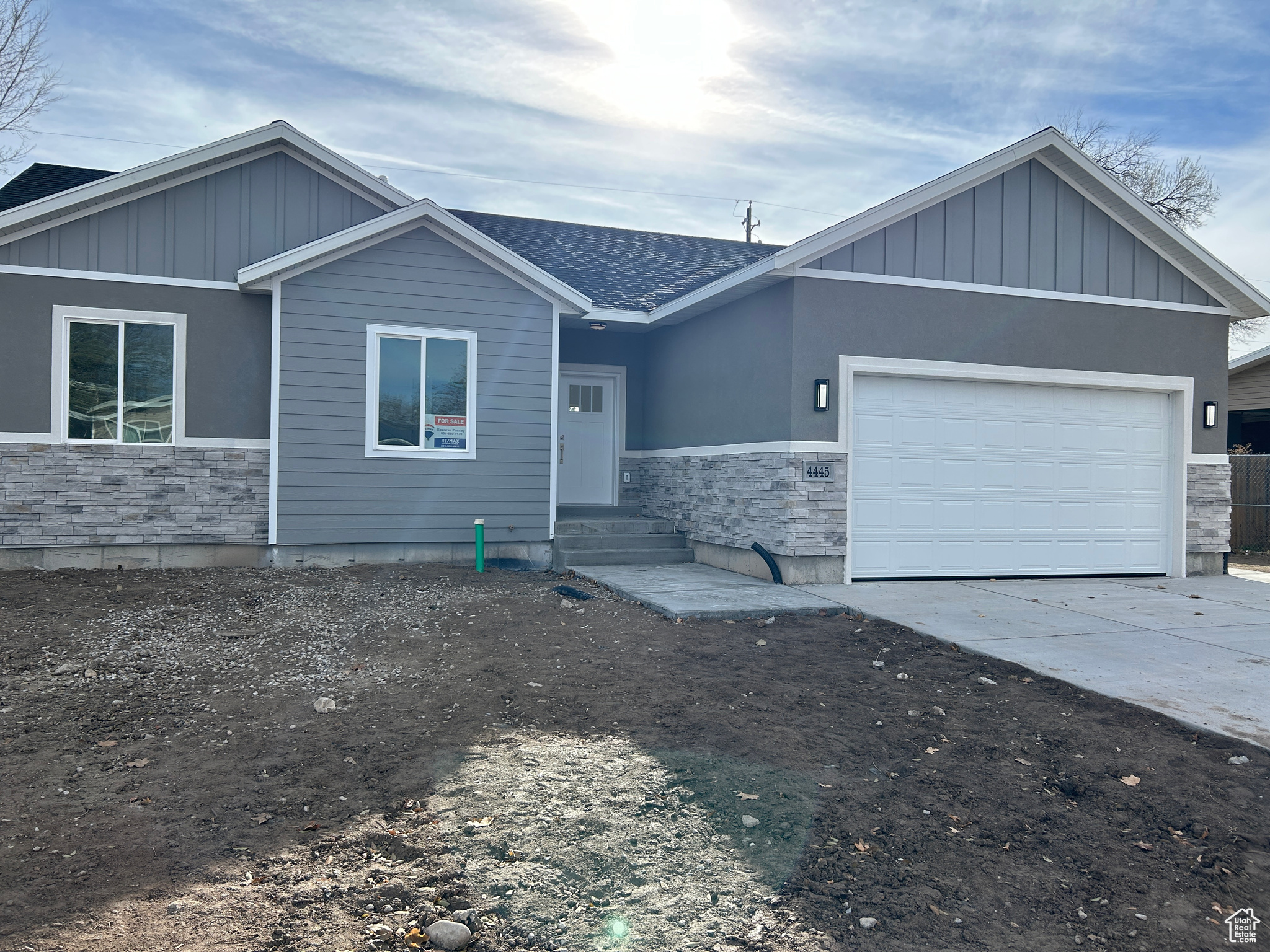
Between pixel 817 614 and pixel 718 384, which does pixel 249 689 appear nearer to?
pixel 817 614

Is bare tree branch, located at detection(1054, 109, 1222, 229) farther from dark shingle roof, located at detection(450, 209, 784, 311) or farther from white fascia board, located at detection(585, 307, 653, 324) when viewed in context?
white fascia board, located at detection(585, 307, 653, 324)

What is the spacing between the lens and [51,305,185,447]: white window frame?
896 centimetres

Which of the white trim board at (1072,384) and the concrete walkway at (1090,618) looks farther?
the white trim board at (1072,384)

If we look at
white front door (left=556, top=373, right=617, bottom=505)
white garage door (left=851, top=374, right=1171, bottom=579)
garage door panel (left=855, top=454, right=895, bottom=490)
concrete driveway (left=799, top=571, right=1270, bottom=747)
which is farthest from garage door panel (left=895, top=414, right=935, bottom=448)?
white front door (left=556, top=373, right=617, bottom=505)

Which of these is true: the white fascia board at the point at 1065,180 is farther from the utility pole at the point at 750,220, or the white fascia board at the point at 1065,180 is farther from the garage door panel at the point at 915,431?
the utility pole at the point at 750,220

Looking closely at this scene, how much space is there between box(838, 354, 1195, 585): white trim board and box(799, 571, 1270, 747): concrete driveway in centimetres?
69

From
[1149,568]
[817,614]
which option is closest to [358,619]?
[817,614]

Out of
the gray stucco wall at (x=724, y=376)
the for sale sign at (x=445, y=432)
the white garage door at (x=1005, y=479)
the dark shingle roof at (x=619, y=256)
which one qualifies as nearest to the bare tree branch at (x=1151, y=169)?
the dark shingle roof at (x=619, y=256)

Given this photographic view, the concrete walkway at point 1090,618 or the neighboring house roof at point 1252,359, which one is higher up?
the neighboring house roof at point 1252,359

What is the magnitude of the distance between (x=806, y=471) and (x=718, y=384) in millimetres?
2110

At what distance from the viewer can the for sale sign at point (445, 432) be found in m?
9.82

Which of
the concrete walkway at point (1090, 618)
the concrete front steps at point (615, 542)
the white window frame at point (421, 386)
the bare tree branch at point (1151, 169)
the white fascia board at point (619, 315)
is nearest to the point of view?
the concrete walkway at point (1090, 618)

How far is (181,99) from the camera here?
1274 cm

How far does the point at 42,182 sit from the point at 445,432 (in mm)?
6390
